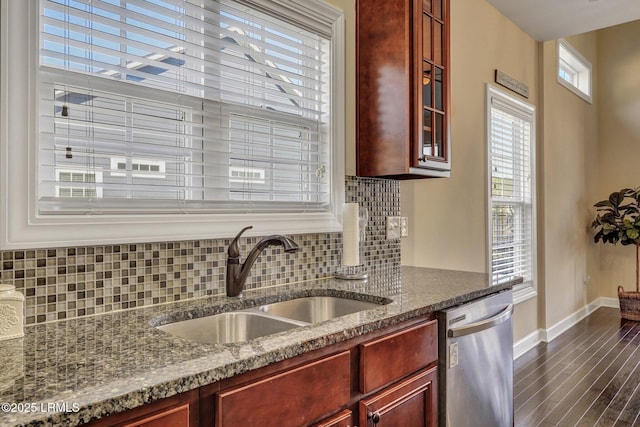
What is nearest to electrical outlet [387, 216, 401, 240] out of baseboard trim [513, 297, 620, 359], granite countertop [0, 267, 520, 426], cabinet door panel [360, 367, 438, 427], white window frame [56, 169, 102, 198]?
granite countertop [0, 267, 520, 426]

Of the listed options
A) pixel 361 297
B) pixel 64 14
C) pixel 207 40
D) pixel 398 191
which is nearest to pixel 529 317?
pixel 398 191

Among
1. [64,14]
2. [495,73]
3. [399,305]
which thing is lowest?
[399,305]

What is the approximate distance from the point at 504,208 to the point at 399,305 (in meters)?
A: 2.66

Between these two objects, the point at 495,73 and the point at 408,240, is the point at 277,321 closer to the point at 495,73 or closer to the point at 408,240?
the point at 408,240

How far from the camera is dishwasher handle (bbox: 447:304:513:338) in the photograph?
155 cm

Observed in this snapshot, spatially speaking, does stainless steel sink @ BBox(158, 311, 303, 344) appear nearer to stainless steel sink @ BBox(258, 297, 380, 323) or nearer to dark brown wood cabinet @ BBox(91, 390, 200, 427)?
stainless steel sink @ BBox(258, 297, 380, 323)

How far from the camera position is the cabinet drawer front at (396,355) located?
1232 millimetres

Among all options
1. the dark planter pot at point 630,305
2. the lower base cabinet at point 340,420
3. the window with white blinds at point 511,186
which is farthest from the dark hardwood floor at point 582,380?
the lower base cabinet at point 340,420

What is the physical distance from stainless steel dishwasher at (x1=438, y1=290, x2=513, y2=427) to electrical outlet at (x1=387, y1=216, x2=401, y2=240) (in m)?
0.67

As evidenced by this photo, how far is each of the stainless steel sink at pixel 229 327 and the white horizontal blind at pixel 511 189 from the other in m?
2.49

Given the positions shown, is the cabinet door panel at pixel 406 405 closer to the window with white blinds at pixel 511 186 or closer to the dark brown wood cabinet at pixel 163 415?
the dark brown wood cabinet at pixel 163 415

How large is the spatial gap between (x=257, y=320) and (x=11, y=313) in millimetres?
692

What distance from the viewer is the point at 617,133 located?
5645 mm

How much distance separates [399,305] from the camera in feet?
4.72
